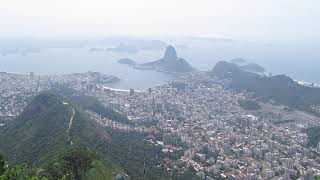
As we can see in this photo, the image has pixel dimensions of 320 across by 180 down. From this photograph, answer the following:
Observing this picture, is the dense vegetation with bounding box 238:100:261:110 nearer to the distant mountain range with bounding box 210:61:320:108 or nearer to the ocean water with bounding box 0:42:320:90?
the distant mountain range with bounding box 210:61:320:108

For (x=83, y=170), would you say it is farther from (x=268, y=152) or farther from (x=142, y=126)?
(x=142, y=126)

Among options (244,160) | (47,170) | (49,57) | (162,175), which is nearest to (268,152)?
(244,160)

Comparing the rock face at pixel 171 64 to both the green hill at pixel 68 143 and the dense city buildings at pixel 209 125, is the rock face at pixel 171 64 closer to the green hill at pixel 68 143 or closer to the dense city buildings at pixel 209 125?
the dense city buildings at pixel 209 125

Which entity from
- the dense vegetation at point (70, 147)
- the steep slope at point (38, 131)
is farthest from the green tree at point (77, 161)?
the steep slope at point (38, 131)

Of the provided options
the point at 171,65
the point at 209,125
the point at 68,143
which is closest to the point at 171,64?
the point at 171,65

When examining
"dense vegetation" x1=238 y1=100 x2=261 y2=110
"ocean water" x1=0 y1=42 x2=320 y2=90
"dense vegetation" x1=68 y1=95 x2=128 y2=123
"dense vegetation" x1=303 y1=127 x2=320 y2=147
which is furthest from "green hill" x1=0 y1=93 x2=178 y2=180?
"ocean water" x1=0 y1=42 x2=320 y2=90

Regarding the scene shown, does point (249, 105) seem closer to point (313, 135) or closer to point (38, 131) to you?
point (313, 135)
